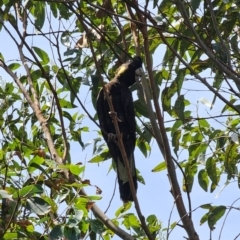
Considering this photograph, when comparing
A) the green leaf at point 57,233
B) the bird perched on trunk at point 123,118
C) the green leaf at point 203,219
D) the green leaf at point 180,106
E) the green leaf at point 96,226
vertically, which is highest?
the bird perched on trunk at point 123,118

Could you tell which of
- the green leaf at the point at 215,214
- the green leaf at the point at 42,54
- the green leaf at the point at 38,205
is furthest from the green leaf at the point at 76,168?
the green leaf at the point at 42,54

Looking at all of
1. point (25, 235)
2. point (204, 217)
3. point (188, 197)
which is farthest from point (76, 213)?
point (204, 217)

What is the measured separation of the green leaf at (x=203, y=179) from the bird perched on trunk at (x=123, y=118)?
0.35m

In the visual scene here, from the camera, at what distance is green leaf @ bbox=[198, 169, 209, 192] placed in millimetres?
3354

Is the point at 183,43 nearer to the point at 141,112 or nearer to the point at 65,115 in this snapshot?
the point at 141,112

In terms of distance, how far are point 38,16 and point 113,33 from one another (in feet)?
1.37

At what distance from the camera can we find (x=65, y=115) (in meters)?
3.61

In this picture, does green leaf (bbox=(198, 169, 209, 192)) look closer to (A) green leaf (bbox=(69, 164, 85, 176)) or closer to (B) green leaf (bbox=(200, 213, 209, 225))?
(B) green leaf (bbox=(200, 213, 209, 225))

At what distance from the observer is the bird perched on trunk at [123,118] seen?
349 centimetres

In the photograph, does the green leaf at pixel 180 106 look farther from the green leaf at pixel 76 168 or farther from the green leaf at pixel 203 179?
the green leaf at pixel 76 168

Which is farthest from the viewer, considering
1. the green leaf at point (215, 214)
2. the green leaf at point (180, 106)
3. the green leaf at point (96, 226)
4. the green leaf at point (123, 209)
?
the green leaf at point (180, 106)

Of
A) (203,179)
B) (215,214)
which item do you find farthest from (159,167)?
(215,214)

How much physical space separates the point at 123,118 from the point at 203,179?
0.78 m

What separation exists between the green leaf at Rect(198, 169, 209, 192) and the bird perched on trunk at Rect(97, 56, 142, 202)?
13.8 inches
